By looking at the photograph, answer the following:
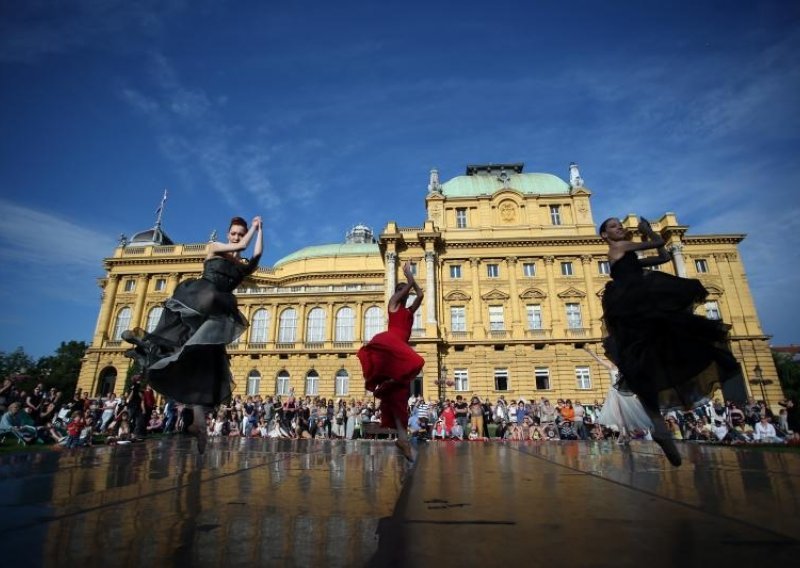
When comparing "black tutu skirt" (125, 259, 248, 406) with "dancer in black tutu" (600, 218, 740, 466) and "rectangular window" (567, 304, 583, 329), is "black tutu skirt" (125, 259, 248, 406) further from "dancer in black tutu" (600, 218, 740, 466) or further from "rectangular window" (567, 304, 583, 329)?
"rectangular window" (567, 304, 583, 329)

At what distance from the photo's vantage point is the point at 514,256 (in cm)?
3481

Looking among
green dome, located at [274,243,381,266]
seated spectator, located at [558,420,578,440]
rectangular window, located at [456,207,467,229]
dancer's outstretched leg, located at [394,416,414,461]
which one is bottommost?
seated spectator, located at [558,420,578,440]

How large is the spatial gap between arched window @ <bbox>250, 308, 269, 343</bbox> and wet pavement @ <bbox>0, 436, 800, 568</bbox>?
121ft

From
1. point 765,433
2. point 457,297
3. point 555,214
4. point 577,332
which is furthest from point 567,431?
point 555,214

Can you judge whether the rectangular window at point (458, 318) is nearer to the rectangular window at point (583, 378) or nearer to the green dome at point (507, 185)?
the rectangular window at point (583, 378)

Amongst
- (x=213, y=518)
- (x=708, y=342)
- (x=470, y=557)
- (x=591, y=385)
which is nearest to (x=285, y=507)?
(x=213, y=518)

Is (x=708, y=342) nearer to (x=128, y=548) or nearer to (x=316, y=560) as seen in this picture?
(x=316, y=560)

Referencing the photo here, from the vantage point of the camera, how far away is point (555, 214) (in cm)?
3688

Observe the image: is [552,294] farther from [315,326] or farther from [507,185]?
[315,326]

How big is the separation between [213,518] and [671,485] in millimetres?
2994

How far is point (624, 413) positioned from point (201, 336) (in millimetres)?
9225

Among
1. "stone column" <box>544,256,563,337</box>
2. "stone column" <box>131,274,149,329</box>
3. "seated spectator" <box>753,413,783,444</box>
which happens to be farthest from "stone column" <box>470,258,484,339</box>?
"stone column" <box>131,274,149,329</box>

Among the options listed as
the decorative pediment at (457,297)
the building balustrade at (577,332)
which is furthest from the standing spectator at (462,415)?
the building balustrade at (577,332)

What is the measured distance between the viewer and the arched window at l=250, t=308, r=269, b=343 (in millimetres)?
39125
